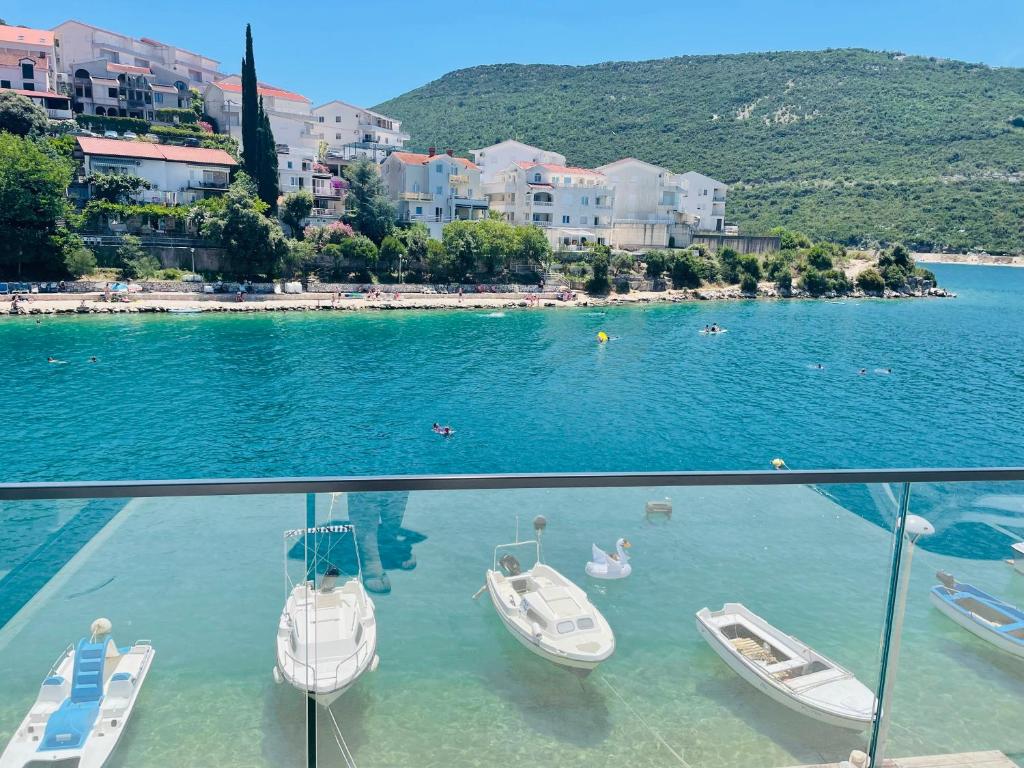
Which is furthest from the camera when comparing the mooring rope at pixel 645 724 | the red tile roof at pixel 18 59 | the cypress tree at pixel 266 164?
the red tile roof at pixel 18 59

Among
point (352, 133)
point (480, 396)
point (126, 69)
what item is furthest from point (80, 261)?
point (352, 133)

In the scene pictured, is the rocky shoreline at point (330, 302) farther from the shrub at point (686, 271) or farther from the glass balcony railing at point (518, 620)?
the glass balcony railing at point (518, 620)

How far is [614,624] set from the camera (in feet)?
8.98

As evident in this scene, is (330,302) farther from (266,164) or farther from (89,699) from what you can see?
(89,699)

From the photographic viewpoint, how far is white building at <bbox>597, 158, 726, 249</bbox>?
71.6m

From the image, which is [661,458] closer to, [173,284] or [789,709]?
[789,709]

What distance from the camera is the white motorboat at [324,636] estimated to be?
96.7 inches

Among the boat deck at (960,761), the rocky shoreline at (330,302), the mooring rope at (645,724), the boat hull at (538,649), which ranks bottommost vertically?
the rocky shoreline at (330,302)

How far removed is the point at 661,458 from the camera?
23984 mm

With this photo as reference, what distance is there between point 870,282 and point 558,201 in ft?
100

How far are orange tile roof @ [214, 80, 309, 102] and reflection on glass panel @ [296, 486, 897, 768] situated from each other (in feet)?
232

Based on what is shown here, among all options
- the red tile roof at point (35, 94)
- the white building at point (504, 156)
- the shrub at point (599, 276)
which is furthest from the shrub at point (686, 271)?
the red tile roof at point (35, 94)

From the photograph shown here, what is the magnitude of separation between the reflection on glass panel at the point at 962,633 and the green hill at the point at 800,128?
116011 millimetres

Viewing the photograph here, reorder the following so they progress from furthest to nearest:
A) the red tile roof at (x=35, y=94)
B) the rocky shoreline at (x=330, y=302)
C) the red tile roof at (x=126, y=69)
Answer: the red tile roof at (x=126, y=69) < the red tile roof at (x=35, y=94) < the rocky shoreline at (x=330, y=302)
